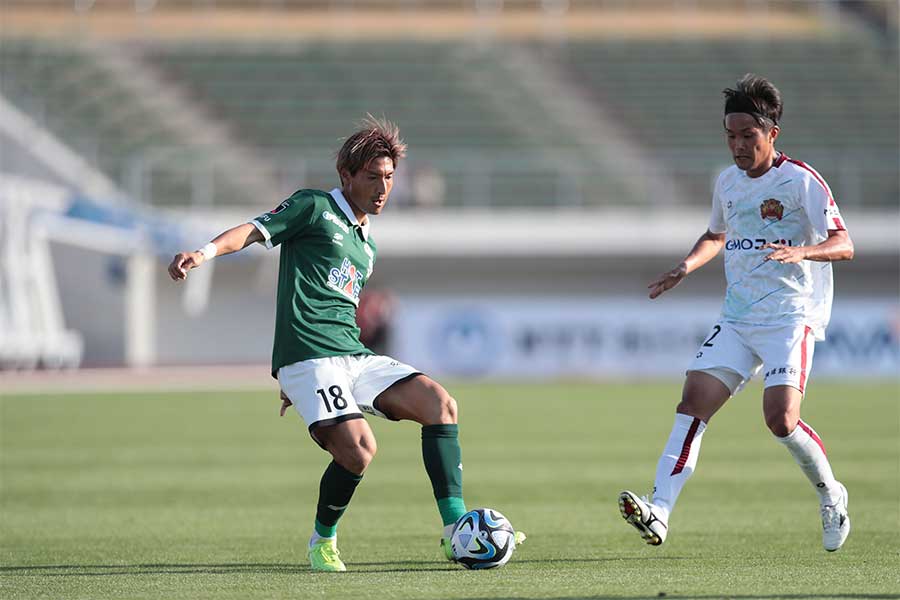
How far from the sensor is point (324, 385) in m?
6.95

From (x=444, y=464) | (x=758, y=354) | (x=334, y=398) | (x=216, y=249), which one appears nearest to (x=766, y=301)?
(x=758, y=354)

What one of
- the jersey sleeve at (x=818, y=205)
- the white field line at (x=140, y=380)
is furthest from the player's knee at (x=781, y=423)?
the white field line at (x=140, y=380)

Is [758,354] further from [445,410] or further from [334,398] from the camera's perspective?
[334,398]

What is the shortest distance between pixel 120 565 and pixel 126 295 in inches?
1056

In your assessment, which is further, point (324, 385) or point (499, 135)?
point (499, 135)

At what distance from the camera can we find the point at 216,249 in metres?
6.56

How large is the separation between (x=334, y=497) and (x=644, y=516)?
1556 mm

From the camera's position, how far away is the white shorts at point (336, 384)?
6934 millimetres

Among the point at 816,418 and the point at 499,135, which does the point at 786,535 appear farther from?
the point at 499,135

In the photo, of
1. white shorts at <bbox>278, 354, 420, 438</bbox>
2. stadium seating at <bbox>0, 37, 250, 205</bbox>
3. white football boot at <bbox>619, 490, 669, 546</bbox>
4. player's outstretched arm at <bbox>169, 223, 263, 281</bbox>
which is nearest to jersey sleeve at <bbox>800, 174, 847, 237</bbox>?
white football boot at <bbox>619, 490, 669, 546</bbox>

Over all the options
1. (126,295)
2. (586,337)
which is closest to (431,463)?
(586,337)

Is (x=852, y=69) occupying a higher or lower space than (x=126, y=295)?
higher

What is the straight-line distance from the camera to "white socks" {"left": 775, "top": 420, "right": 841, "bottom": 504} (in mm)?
7363

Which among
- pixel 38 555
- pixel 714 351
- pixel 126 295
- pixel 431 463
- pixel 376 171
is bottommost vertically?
pixel 126 295
